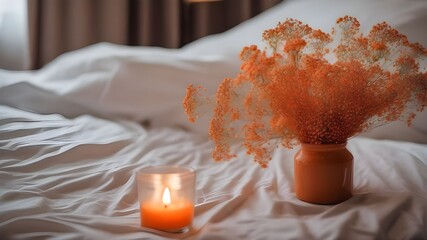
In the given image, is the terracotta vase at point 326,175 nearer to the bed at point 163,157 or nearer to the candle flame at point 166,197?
the bed at point 163,157

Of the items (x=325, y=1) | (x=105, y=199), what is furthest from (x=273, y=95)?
(x=325, y=1)

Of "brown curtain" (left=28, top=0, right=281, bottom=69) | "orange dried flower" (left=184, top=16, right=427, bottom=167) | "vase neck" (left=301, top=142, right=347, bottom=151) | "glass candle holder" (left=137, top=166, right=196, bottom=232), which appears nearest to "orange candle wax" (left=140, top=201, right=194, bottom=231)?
"glass candle holder" (left=137, top=166, right=196, bottom=232)

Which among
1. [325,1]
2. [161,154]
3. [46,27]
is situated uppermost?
[325,1]

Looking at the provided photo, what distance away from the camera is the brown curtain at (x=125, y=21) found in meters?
2.33

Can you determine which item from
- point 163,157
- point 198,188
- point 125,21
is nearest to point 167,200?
point 198,188

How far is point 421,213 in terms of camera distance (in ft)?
2.34

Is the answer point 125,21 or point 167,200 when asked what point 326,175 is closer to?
point 167,200

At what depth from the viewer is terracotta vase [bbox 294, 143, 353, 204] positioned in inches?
31.3

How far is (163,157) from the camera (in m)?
1.10

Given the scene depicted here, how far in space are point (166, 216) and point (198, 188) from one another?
0.69ft

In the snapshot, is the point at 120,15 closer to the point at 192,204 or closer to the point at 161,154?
the point at 161,154

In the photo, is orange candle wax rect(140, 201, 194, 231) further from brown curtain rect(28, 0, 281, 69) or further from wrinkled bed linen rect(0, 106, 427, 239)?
brown curtain rect(28, 0, 281, 69)

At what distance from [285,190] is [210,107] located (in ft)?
1.45

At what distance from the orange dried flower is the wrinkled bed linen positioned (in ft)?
0.36
